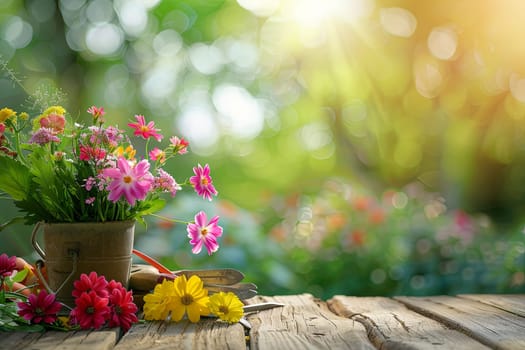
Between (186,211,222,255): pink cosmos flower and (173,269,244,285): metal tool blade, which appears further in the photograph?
(173,269,244,285): metal tool blade

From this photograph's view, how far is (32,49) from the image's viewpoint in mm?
7266

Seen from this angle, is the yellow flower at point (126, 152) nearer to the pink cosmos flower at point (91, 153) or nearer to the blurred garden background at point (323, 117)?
the pink cosmos flower at point (91, 153)

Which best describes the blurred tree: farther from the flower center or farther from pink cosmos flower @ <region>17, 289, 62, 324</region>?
pink cosmos flower @ <region>17, 289, 62, 324</region>

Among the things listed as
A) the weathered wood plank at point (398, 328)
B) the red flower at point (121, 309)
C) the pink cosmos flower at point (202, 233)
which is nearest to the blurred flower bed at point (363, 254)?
the weathered wood plank at point (398, 328)

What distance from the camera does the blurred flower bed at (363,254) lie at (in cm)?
387

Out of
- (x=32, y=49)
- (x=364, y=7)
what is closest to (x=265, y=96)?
(x=364, y=7)

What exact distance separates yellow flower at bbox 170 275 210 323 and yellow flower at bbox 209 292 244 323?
0.03 m

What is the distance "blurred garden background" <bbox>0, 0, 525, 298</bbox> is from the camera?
159 inches

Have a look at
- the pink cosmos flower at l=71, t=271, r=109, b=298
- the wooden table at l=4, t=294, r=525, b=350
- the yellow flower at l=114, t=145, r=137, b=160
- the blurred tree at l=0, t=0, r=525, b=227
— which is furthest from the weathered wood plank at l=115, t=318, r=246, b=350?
the blurred tree at l=0, t=0, r=525, b=227

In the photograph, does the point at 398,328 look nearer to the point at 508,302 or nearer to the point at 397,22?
the point at 508,302

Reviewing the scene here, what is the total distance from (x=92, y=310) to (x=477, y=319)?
0.97 metres

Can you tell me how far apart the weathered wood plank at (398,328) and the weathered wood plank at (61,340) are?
0.57 m

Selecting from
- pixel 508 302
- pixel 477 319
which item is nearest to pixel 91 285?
pixel 477 319

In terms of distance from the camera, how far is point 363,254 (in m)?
4.04
